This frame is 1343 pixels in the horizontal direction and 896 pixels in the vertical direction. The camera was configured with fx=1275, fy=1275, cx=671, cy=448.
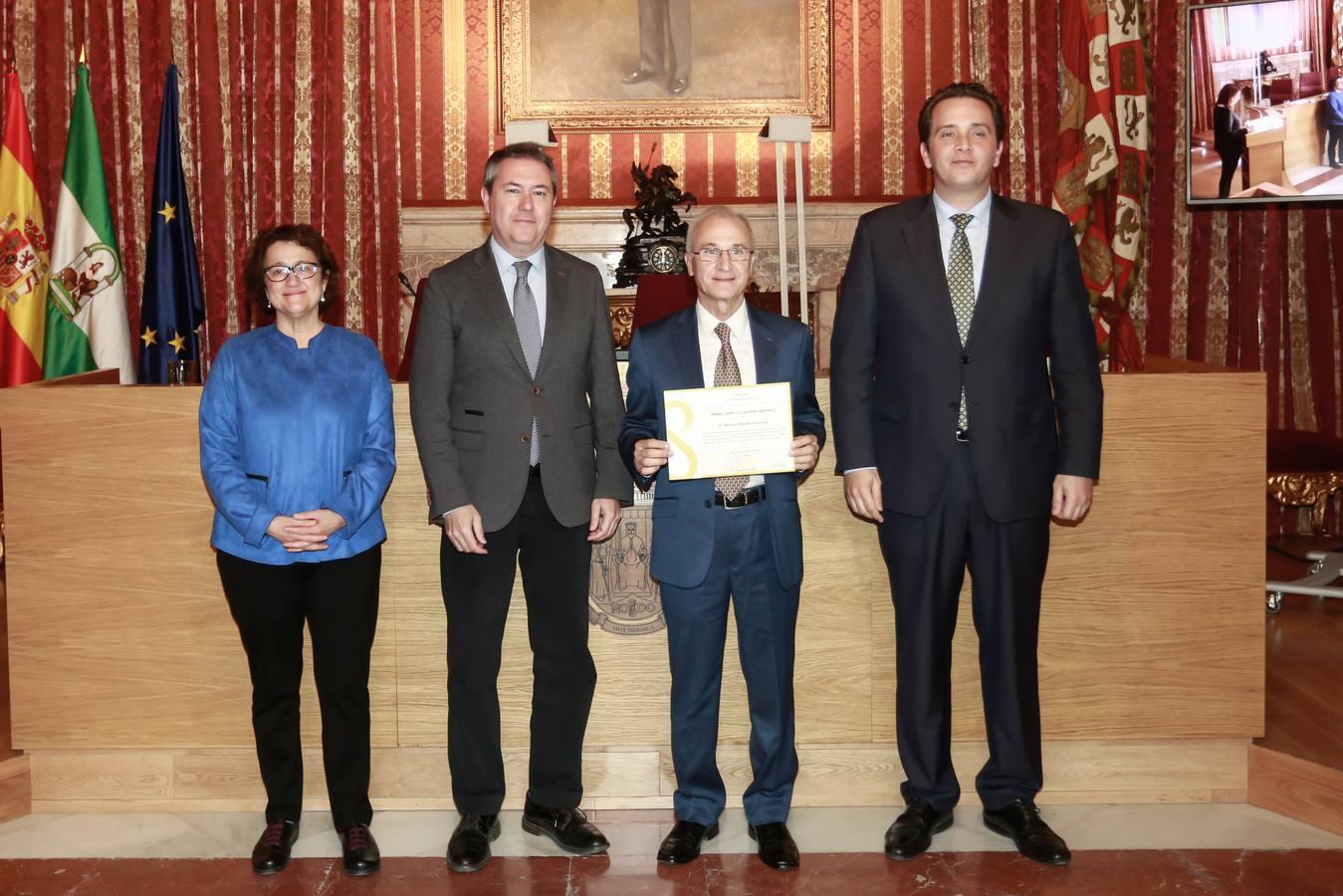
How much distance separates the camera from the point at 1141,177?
5.59m

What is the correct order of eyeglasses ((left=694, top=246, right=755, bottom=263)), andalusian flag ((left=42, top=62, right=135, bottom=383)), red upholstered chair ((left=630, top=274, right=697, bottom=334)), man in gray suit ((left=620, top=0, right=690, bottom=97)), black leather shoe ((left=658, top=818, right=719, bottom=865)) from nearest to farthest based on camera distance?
eyeglasses ((left=694, top=246, right=755, bottom=263)) → black leather shoe ((left=658, top=818, right=719, bottom=865)) → red upholstered chair ((left=630, top=274, right=697, bottom=334)) → andalusian flag ((left=42, top=62, right=135, bottom=383)) → man in gray suit ((left=620, top=0, right=690, bottom=97))

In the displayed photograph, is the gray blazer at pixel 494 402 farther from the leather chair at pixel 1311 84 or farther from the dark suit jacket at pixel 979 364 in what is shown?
the leather chair at pixel 1311 84

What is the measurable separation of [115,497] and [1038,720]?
8.14 ft

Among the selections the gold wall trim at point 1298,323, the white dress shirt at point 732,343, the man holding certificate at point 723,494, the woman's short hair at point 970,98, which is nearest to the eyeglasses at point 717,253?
the man holding certificate at point 723,494

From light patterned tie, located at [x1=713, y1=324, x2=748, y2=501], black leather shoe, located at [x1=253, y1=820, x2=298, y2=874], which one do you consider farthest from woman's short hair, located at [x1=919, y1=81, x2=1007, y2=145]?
black leather shoe, located at [x1=253, y1=820, x2=298, y2=874]

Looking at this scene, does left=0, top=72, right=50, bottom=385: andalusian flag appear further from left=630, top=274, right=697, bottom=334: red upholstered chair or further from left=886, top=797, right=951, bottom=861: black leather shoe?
left=886, top=797, right=951, bottom=861: black leather shoe

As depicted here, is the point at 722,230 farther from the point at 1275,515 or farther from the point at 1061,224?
the point at 1275,515

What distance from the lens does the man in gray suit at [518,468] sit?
9.74 feet

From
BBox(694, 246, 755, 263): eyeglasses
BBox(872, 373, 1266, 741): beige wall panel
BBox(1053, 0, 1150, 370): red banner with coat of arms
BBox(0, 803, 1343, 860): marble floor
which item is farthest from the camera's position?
BBox(1053, 0, 1150, 370): red banner with coat of arms

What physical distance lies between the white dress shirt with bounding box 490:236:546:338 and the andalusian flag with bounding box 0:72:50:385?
11.8ft

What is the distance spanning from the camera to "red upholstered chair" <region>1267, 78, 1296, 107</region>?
5617mm

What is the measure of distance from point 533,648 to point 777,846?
0.77 metres

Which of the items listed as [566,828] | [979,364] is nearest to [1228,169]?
[979,364]

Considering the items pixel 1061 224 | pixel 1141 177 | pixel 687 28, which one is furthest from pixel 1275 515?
pixel 1061 224
